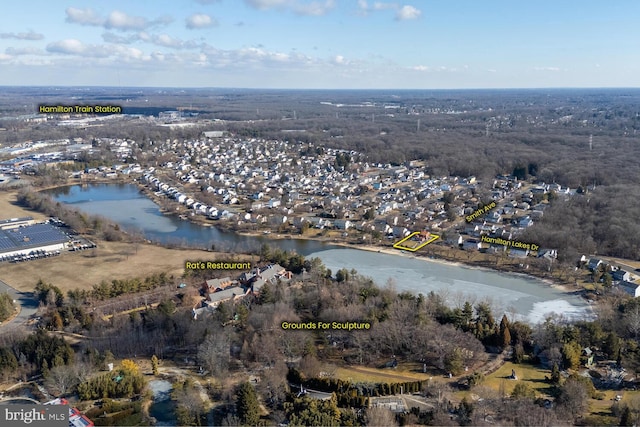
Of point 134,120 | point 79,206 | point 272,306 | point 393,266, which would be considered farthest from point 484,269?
point 134,120

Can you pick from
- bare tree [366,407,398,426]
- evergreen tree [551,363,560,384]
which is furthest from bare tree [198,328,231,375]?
evergreen tree [551,363,560,384]

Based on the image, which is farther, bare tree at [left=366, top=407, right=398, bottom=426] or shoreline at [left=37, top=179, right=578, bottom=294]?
shoreline at [left=37, top=179, right=578, bottom=294]

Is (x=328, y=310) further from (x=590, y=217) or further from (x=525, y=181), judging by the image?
(x=525, y=181)

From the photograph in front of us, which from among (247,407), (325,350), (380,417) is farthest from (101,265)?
(380,417)

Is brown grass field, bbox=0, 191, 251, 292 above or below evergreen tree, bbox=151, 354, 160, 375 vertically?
above

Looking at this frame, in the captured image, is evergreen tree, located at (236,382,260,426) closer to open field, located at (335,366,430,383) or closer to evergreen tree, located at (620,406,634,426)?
open field, located at (335,366,430,383)

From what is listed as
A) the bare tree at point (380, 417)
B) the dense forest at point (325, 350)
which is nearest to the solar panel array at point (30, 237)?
the dense forest at point (325, 350)
